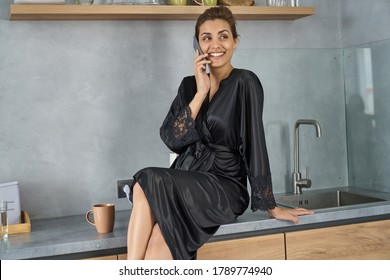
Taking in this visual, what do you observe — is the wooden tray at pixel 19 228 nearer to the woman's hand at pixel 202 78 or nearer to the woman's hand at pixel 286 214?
the woman's hand at pixel 202 78

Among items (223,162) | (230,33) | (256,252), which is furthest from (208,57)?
(256,252)

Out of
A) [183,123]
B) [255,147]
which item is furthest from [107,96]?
[255,147]

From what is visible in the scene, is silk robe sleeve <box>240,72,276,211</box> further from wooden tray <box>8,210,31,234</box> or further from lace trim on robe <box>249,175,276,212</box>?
wooden tray <box>8,210,31,234</box>

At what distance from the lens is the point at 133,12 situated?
110 inches

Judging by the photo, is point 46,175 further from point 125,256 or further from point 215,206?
point 215,206

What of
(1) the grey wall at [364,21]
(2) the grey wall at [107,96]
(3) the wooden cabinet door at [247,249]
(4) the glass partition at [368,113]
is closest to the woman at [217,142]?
(3) the wooden cabinet door at [247,249]

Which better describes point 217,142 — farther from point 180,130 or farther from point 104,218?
point 104,218

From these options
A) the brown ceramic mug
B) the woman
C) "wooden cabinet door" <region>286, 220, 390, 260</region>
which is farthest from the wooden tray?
"wooden cabinet door" <region>286, 220, 390, 260</region>

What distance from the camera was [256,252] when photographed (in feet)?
8.22

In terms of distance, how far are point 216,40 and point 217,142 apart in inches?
17.6

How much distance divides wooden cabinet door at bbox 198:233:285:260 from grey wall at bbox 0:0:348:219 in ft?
2.44

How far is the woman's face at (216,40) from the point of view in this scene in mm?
2520

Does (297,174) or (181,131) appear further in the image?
(297,174)

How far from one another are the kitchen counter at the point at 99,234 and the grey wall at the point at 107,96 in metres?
0.24
